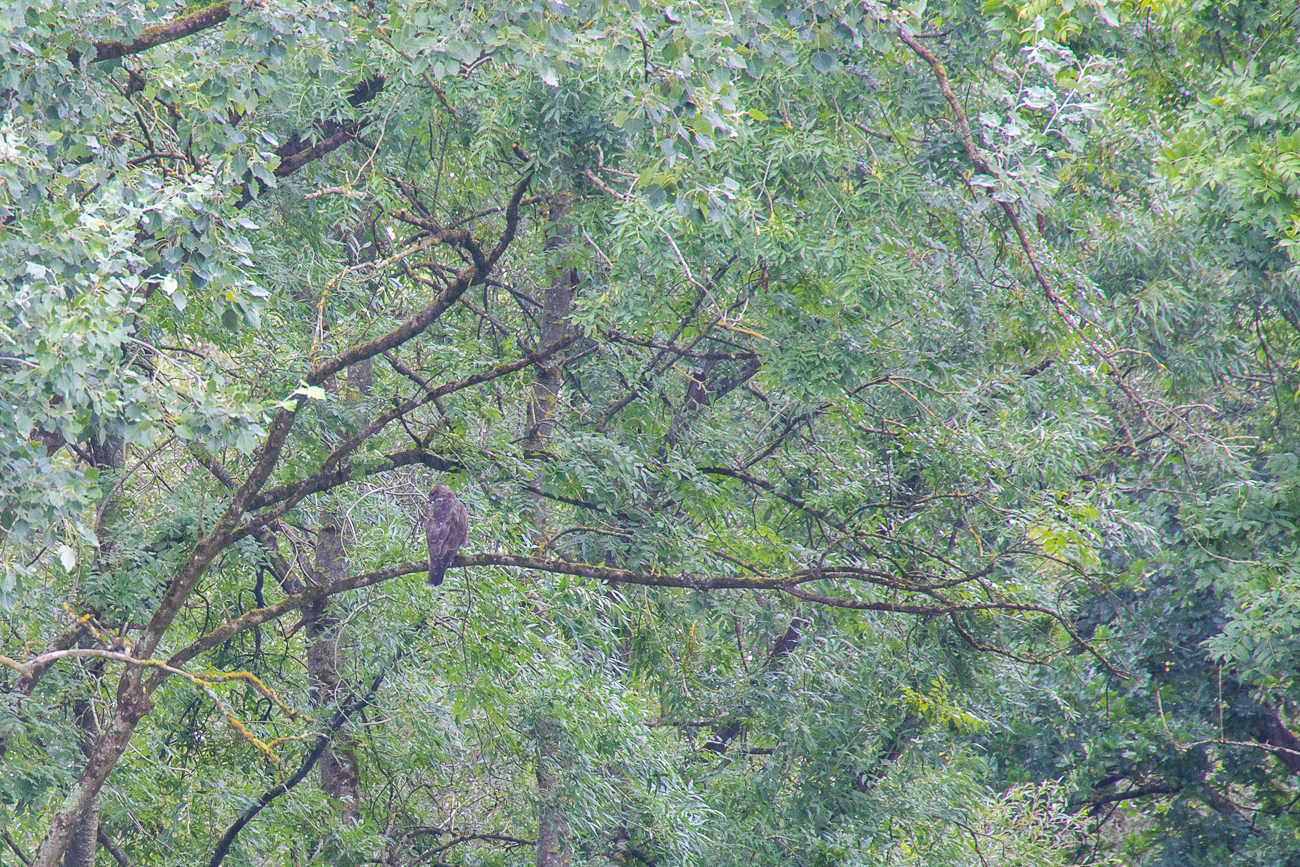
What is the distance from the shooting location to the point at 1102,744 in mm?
11406

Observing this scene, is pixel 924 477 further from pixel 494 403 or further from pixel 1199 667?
pixel 1199 667

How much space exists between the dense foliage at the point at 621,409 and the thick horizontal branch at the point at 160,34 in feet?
0.12

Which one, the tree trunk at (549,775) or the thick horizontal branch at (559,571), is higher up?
the thick horizontal branch at (559,571)

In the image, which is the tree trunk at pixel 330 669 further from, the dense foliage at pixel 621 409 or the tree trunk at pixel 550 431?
the tree trunk at pixel 550 431

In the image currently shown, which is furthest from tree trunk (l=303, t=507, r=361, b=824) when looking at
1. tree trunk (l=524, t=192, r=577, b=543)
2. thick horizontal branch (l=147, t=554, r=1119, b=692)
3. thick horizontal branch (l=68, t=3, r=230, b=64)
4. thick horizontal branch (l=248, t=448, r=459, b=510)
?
thick horizontal branch (l=68, t=3, r=230, b=64)

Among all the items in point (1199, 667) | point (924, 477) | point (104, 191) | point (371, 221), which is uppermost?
point (104, 191)

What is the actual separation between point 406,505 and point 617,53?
450 centimetres

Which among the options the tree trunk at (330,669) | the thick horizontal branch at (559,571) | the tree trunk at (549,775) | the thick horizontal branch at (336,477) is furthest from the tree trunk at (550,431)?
the thick horizontal branch at (559,571)

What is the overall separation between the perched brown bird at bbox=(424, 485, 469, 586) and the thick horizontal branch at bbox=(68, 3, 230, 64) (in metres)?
2.84

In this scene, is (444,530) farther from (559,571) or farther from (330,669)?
(330,669)

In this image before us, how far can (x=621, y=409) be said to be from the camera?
29.2ft

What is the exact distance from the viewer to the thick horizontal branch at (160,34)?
5242 mm

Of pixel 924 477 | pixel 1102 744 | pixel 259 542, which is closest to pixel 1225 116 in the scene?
pixel 924 477

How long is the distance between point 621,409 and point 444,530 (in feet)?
7.08
